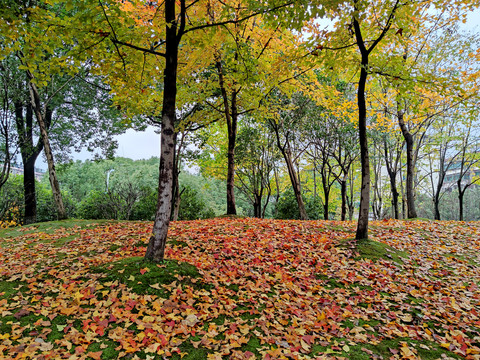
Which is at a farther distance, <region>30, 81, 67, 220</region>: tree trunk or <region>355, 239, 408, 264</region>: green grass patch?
<region>30, 81, 67, 220</region>: tree trunk

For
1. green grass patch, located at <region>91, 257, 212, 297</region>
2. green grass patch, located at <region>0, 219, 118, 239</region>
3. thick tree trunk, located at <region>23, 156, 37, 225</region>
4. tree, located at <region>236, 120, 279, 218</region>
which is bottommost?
green grass patch, located at <region>91, 257, 212, 297</region>

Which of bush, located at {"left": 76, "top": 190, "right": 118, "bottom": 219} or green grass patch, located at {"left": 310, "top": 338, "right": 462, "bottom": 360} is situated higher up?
bush, located at {"left": 76, "top": 190, "right": 118, "bottom": 219}

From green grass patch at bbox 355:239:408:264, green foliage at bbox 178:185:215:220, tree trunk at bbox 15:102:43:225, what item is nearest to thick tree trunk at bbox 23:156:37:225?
tree trunk at bbox 15:102:43:225

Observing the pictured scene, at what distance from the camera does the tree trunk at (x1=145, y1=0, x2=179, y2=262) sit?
455 centimetres

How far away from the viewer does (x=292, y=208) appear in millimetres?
18625

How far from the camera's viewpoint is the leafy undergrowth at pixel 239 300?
317cm

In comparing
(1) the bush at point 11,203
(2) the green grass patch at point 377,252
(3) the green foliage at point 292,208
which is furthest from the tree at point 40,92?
(3) the green foliage at point 292,208

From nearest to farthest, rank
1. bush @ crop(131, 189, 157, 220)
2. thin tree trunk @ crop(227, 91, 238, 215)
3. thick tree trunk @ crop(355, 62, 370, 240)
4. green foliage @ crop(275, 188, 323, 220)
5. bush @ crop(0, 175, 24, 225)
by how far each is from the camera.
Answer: thick tree trunk @ crop(355, 62, 370, 240), thin tree trunk @ crop(227, 91, 238, 215), bush @ crop(0, 175, 24, 225), bush @ crop(131, 189, 157, 220), green foliage @ crop(275, 188, 323, 220)

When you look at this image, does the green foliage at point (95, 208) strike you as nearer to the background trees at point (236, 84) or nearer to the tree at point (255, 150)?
the background trees at point (236, 84)

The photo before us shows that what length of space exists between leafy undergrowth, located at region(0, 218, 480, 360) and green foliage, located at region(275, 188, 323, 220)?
1146cm

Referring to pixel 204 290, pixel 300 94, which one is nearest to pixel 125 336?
pixel 204 290

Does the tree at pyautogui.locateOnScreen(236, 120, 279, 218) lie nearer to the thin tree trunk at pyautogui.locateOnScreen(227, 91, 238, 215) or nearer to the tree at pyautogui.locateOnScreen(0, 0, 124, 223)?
the thin tree trunk at pyautogui.locateOnScreen(227, 91, 238, 215)

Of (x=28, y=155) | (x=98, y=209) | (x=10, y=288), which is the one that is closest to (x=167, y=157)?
(x=10, y=288)

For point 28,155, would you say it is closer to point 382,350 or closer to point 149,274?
point 149,274
